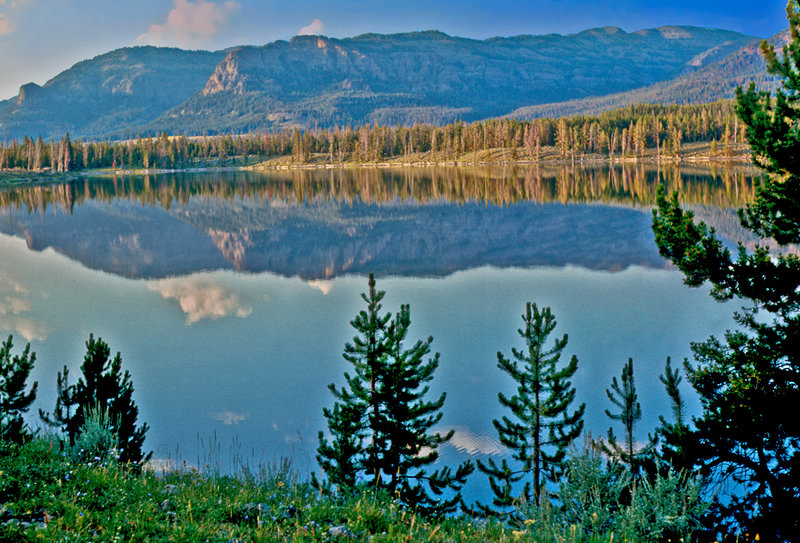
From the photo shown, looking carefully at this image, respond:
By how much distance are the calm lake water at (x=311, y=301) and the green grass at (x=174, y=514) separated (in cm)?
630

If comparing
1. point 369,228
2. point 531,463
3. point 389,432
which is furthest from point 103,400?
point 369,228

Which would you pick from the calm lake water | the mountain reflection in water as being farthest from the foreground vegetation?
the mountain reflection in water

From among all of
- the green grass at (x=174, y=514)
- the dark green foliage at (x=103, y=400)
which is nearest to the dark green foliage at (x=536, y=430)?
the green grass at (x=174, y=514)

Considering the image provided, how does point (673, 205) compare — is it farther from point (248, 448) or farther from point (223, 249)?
point (223, 249)

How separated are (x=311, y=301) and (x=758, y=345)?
23379mm

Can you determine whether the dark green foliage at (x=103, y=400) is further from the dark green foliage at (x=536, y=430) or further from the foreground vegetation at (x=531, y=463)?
the dark green foliage at (x=536, y=430)

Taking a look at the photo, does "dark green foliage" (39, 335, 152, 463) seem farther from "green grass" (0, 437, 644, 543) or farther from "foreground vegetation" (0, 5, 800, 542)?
"green grass" (0, 437, 644, 543)

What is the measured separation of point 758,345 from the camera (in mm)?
13414

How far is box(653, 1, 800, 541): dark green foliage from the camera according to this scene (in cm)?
1243

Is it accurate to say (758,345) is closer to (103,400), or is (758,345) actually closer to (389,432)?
(389,432)

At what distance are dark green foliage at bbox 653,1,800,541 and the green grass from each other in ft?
16.2

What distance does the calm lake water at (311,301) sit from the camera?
19781 millimetres

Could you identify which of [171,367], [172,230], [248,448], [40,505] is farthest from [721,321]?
[172,230]

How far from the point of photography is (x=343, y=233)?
60062 millimetres
